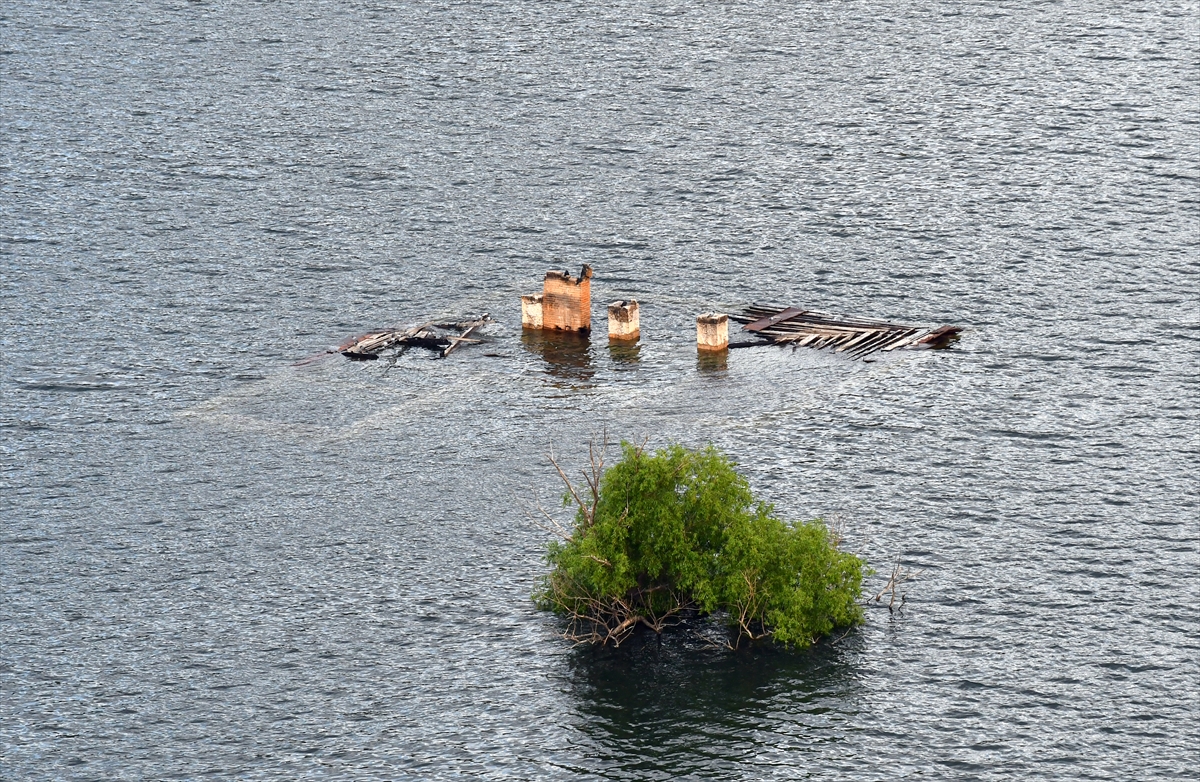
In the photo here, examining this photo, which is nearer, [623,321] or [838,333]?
[838,333]

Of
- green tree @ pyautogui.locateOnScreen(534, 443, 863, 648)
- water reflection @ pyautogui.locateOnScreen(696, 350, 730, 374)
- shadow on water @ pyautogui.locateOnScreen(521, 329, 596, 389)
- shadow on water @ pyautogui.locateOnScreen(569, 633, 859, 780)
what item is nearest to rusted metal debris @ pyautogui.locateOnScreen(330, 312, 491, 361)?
shadow on water @ pyautogui.locateOnScreen(521, 329, 596, 389)

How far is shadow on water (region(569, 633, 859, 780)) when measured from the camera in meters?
83.4

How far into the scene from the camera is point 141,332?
449 ft

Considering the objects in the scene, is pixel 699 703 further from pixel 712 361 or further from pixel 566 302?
pixel 566 302

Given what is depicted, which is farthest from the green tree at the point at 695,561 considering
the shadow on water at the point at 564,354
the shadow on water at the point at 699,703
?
the shadow on water at the point at 564,354

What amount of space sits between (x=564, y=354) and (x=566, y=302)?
4.46 m

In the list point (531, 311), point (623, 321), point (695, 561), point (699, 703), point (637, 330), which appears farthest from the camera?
point (531, 311)

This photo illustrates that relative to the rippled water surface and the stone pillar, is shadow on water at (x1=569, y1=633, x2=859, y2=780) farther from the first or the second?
the stone pillar

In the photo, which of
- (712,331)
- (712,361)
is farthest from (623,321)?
(712,361)

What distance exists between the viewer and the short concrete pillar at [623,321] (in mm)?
128625

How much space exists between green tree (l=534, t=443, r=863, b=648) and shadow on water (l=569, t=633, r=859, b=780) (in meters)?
1.29

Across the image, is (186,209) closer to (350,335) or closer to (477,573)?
(350,335)

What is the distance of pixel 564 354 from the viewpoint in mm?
128500

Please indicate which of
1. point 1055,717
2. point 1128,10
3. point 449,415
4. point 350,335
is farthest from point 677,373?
point 1128,10
